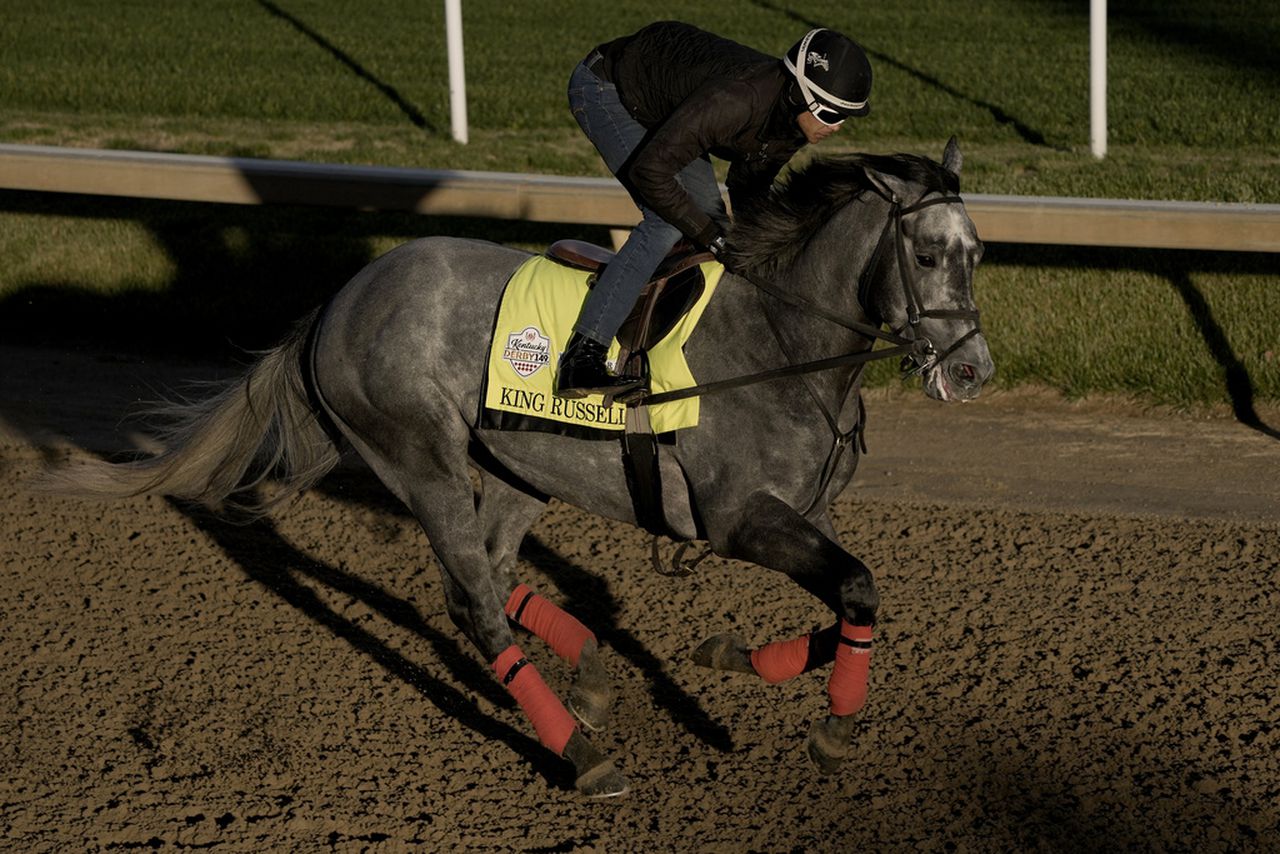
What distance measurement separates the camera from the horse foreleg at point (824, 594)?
15.7ft

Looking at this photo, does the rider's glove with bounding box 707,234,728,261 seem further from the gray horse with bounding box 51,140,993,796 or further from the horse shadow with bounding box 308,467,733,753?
the horse shadow with bounding box 308,467,733,753

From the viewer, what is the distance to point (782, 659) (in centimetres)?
517

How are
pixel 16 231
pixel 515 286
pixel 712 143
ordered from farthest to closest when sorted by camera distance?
1. pixel 16 231
2. pixel 515 286
3. pixel 712 143

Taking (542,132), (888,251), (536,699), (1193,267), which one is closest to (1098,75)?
(1193,267)

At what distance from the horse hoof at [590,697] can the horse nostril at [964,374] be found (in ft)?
5.53

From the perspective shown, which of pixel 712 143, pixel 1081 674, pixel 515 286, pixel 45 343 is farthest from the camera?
pixel 45 343

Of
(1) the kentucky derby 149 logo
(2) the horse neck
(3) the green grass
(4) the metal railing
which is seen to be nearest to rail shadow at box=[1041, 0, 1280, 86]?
(3) the green grass

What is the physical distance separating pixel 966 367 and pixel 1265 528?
321 cm

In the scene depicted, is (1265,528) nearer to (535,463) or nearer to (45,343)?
(535,463)

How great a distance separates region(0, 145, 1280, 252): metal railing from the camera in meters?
8.22

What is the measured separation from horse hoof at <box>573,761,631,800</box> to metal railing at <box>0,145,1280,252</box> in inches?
170

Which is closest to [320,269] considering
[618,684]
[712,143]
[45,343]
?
[45,343]

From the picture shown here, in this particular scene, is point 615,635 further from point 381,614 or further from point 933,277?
point 933,277

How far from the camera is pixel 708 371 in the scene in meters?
5.16
